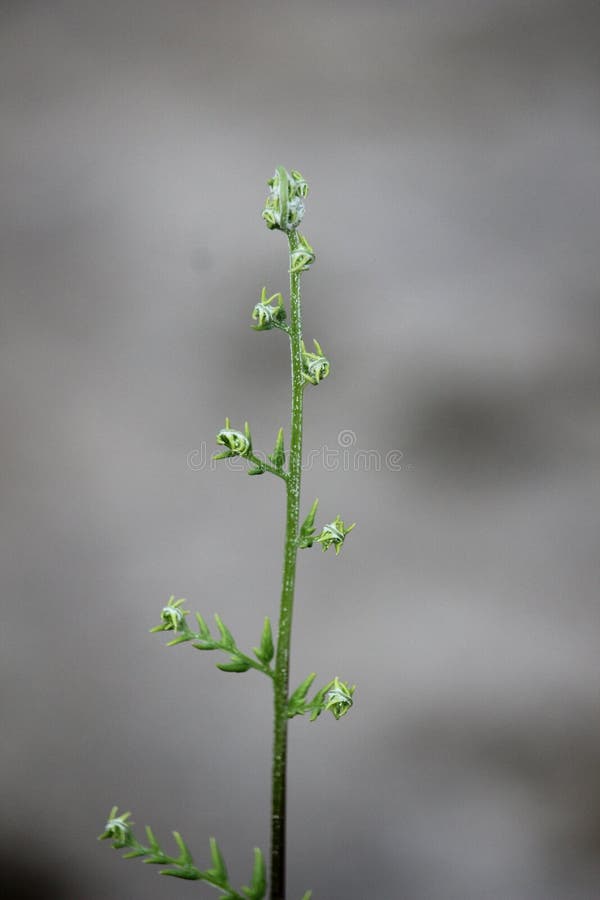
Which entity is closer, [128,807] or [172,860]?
[172,860]

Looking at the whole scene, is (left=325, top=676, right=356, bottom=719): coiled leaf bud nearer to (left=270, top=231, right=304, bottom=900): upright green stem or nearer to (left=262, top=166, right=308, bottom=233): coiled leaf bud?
(left=270, top=231, right=304, bottom=900): upright green stem

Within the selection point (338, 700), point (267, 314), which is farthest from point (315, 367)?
point (338, 700)

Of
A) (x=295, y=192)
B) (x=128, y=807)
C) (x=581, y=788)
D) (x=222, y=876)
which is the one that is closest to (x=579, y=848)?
(x=581, y=788)

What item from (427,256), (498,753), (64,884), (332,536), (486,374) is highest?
(427,256)

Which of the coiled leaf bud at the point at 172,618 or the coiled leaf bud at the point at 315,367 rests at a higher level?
the coiled leaf bud at the point at 315,367

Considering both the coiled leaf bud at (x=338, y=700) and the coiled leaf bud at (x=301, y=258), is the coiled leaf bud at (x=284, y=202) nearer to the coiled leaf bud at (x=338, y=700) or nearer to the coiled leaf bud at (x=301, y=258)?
the coiled leaf bud at (x=301, y=258)

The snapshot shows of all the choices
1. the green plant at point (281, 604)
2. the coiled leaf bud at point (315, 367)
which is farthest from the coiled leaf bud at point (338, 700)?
the coiled leaf bud at point (315, 367)

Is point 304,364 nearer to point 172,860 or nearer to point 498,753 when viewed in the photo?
point 172,860

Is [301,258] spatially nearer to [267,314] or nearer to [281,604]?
[267,314]
